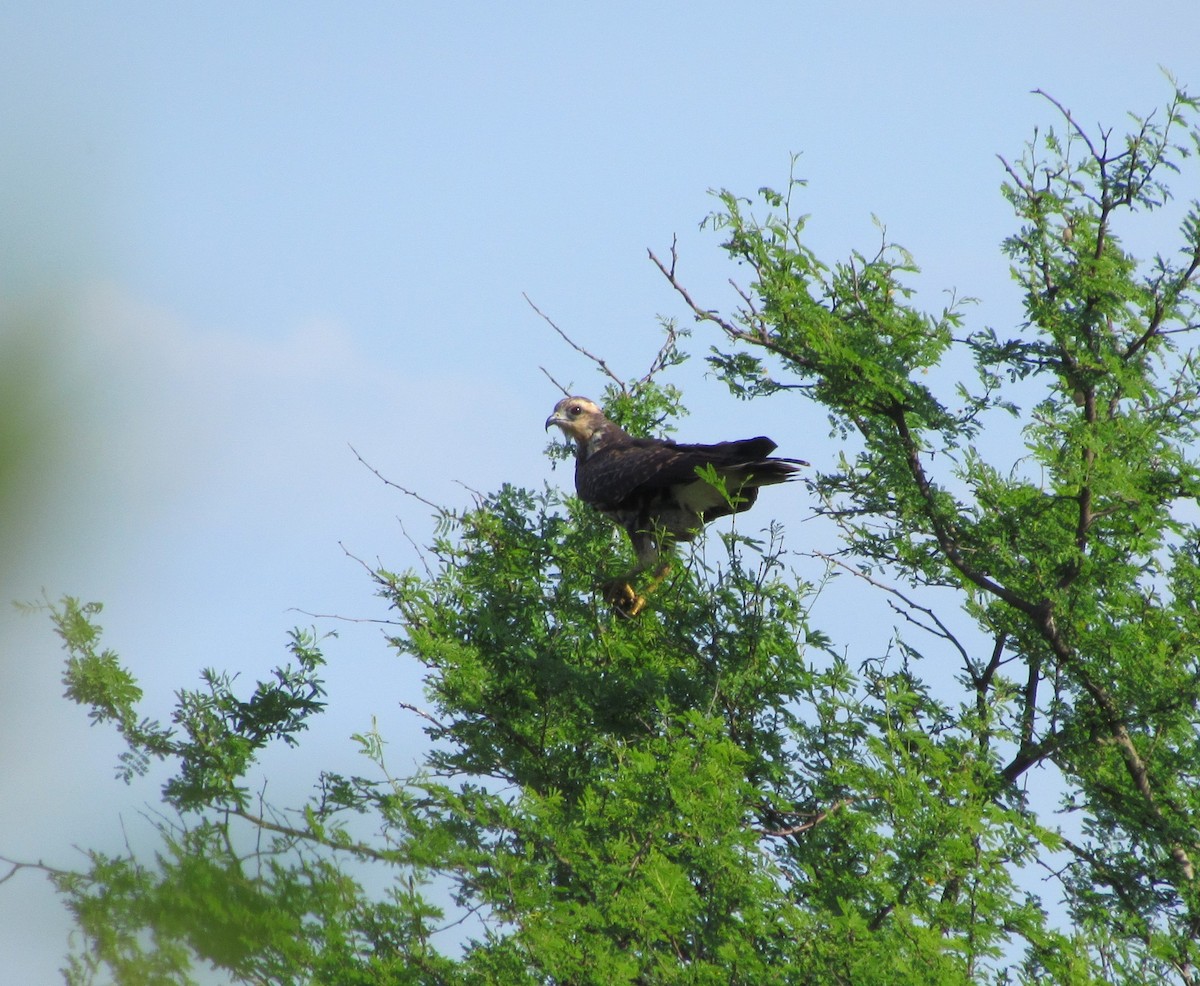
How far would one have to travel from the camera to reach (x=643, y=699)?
7.24m

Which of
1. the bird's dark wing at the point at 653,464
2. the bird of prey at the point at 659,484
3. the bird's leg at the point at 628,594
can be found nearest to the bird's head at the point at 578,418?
the bird of prey at the point at 659,484

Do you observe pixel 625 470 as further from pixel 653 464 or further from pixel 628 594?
pixel 628 594

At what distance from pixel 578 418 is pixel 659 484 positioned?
1900 mm

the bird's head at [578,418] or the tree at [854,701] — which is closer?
the tree at [854,701]

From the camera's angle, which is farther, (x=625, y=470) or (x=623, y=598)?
(x=625, y=470)

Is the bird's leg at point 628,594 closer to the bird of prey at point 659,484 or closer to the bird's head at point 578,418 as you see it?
the bird of prey at point 659,484

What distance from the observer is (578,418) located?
10359 mm

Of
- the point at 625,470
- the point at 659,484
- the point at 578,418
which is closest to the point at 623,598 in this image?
the point at 659,484

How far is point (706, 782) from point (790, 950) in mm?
764

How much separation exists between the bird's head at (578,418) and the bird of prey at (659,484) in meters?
0.13

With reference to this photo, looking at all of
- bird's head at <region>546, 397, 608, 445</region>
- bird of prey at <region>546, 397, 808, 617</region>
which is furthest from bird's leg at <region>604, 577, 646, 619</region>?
bird's head at <region>546, 397, 608, 445</region>

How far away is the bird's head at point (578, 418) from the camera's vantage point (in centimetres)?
1023

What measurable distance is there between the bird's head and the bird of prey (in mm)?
131

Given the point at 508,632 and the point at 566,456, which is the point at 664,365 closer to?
the point at 566,456
